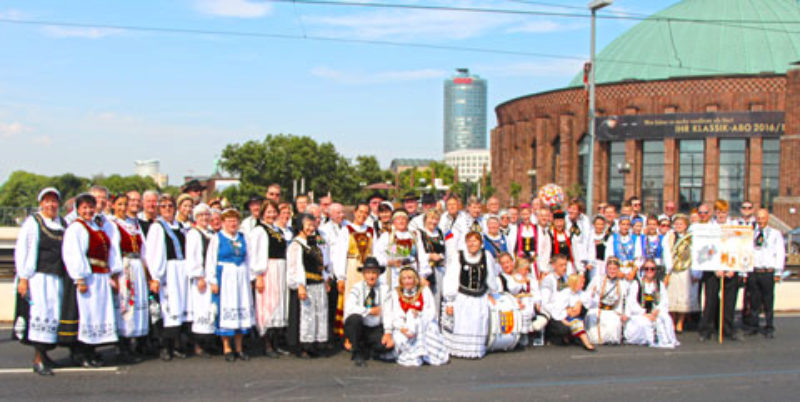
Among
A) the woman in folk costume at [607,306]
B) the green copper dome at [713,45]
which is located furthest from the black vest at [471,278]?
the green copper dome at [713,45]

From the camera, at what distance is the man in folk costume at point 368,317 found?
9047mm

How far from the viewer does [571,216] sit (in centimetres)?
1228

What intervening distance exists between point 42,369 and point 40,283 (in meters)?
0.98

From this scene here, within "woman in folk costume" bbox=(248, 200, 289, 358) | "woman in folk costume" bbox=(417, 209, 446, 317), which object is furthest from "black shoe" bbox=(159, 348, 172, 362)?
"woman in folk costume" bbox=(417, 209, 446, 317)

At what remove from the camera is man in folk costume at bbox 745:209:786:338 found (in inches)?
460

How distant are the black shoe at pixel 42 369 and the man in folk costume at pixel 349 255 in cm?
363

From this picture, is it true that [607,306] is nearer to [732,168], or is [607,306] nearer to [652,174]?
[732,168]

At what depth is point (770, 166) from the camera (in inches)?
2090

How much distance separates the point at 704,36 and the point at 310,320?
67.1 metres

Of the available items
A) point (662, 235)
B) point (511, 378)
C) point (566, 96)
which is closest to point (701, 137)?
point (566, 96)

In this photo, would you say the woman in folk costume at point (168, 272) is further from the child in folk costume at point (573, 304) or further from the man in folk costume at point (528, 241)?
the child in folk costume at point (573, 304)

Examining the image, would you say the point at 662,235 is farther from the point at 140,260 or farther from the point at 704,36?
the point at 704,36

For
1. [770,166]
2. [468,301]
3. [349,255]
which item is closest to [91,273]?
[349,255]

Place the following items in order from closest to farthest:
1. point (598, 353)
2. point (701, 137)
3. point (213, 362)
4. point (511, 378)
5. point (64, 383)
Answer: point (64, 383) < point (511, 378) < point (213, 362) < point (598, 353) < point (701, 137)
